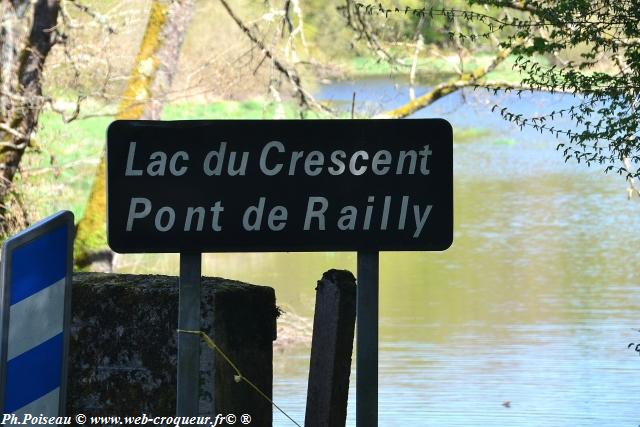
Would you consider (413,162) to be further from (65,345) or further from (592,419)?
(592,419)

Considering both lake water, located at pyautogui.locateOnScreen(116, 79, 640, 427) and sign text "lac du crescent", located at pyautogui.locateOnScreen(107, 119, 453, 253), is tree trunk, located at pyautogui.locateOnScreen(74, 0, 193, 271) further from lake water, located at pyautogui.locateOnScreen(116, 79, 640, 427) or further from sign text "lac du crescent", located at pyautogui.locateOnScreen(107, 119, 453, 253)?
sign text "lac du crescent", located at pyautogui.locateOnScreen(107, 119, 453, 253)

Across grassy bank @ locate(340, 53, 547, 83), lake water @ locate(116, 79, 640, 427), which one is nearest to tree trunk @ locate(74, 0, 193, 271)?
lake water @ locate(116, 79, 640, 427)

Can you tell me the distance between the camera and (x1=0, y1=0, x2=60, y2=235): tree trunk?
42.0 ft

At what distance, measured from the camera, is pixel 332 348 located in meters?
4.01

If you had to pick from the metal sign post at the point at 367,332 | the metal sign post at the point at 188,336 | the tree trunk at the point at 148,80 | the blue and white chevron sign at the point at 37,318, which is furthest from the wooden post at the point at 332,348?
the tree trunk at the point at 148,80

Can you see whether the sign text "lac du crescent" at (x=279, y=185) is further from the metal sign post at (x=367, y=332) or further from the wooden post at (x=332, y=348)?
the wooden post at (x=332, y=348)

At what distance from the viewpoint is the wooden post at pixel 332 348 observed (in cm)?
401

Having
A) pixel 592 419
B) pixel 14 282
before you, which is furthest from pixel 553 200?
pixel 14 282

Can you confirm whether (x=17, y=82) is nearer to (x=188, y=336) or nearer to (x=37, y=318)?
(x=188, y=336)

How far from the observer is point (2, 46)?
13055 mm

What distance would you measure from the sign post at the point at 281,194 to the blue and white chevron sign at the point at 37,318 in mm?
382

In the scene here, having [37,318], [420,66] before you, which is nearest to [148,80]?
[420,66]

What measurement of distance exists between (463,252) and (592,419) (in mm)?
9150

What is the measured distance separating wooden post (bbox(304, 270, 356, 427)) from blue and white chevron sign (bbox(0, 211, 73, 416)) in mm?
942
